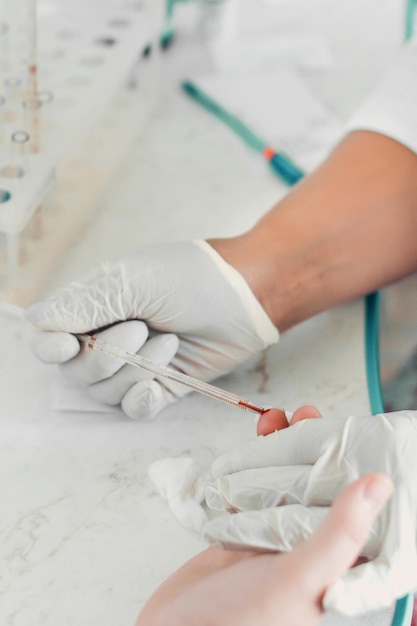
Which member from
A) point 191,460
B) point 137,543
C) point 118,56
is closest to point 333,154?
point 118,56

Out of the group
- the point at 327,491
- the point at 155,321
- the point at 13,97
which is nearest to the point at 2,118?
the point at 13,97

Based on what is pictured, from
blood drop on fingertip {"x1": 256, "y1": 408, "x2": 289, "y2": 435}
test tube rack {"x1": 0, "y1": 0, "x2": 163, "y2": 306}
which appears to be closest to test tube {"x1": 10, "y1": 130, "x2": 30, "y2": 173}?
test tube rack {"x1": 0, "y1": 0, "x2": 163, "y2": 306}

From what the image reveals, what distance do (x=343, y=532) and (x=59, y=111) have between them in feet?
2.56

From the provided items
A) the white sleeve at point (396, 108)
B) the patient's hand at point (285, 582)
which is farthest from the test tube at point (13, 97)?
the patient's hand at point (285, 582)

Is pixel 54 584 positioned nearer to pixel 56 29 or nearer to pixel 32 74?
pixel 32 74

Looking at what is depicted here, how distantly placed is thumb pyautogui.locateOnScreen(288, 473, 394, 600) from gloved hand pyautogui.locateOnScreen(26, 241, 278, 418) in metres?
0.34

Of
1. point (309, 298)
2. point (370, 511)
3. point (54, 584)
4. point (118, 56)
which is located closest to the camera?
point (370, 511)

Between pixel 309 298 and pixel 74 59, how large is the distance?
0.58 meters

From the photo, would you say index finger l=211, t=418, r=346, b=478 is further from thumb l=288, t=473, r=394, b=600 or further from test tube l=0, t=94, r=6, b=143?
test tube l=0, t=94, r=6, b=143

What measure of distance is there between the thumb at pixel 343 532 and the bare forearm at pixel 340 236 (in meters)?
0.43

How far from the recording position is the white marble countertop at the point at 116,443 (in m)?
0.78

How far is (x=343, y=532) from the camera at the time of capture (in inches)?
24.4

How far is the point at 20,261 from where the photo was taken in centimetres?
111

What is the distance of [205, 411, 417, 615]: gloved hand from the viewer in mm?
679
